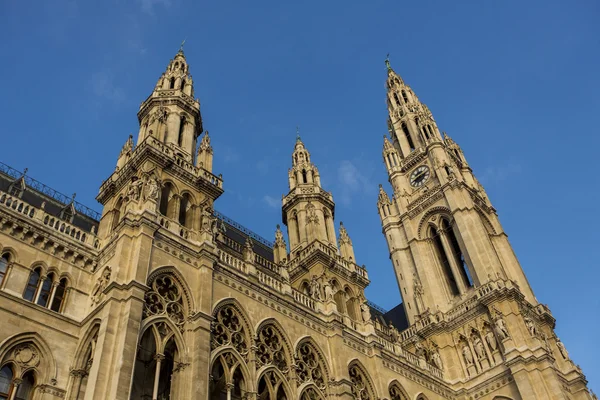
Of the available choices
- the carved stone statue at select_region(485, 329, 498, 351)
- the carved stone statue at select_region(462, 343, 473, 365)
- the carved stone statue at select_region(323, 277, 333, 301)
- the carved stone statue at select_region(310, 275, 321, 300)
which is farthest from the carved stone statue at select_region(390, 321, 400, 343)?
the carved stone statue at select_region(310, 275, 321, 300)

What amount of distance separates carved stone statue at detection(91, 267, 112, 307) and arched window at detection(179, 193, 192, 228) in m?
5.43

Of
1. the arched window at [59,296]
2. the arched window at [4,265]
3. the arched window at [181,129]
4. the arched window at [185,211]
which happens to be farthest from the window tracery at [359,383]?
the arched window at [4,265]

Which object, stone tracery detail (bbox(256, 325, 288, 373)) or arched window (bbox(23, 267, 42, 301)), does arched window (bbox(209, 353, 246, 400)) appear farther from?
arched window (bbox(23, 267, 42, 301))

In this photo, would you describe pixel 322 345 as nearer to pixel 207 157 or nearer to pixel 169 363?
pixel 169 363

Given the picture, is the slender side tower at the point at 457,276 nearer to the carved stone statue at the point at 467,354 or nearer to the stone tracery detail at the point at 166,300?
the carved stone statue at the point at 467,354

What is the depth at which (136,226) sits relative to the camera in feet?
73.0

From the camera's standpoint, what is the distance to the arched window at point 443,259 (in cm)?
4225

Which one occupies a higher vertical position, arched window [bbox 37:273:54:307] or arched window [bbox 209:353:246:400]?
arched window [bbox 37:273:54:307]

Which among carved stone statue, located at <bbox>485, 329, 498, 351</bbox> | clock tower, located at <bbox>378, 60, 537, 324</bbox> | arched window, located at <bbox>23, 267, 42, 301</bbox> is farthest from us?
clock tower, located at <bbox>378, 60, 537, 324</bbox>

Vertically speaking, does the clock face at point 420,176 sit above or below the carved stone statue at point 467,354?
above

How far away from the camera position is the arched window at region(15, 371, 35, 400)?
18.7 m

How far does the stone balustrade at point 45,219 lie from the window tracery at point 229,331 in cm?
616


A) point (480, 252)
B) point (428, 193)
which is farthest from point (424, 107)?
point (480, 252)

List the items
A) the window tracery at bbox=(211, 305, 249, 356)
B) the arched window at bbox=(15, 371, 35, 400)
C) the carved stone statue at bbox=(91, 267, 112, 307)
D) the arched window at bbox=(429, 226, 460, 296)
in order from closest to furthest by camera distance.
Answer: the arched window at bbox=(15, 371, 35, 400)
the carved stone statue at bbox=(91, 267, 112, 307)
the window tracery at bbox=(211, 305, 249, 356)
the arched window at bbox=(429, 226, 460, 296)
